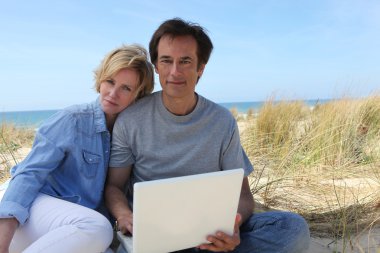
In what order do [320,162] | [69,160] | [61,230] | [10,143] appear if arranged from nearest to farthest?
[61,230] → [69,160] → [320,162] → [10,143]

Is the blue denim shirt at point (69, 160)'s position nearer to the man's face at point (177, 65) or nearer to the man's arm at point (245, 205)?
the man's face at point (177, 65)

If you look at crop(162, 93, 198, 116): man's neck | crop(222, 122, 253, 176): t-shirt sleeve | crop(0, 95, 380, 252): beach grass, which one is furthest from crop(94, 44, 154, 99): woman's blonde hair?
crop(0, 95, 380, 252): beach grass

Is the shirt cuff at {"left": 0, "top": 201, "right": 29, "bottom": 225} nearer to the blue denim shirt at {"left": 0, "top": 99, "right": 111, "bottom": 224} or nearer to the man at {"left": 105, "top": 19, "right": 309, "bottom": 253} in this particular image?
the blue denim shirt at {"left": 0, "top": 99, "right": 111, "bottom": 224}

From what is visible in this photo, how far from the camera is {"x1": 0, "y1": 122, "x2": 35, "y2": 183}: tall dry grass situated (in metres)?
3.90

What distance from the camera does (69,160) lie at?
5.98 ft

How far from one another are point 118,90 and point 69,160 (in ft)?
1.35

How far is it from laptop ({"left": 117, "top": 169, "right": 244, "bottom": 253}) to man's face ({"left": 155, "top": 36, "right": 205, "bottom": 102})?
685 millimetres

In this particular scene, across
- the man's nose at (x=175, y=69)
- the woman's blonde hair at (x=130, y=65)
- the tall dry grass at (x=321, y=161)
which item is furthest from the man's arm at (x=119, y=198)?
the tall dry grass at (x=321, y=161)

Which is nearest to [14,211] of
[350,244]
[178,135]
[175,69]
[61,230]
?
[61,230]

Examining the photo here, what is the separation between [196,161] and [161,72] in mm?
482

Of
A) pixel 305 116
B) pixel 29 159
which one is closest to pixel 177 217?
pixel 29 159

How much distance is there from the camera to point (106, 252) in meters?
1.67

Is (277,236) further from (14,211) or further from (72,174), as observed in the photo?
(14,211)

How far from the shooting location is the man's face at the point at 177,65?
1.96 m
